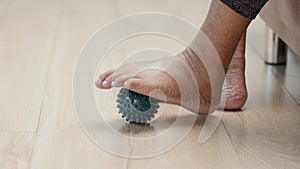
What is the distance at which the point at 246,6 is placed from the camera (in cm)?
106

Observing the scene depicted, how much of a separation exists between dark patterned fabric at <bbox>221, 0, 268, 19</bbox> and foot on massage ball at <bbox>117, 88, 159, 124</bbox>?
235 millimetres

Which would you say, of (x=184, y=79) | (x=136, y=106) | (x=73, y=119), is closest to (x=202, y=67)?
(x=184, y=79)

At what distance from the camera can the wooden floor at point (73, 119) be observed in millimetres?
1021

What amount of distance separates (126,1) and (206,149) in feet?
4.64

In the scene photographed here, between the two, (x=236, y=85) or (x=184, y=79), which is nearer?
(x=184, y=79)

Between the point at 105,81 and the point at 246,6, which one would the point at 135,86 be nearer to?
the point at 105,81

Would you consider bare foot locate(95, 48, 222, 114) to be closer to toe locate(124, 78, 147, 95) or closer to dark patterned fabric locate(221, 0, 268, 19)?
toe locate(124, 78, 147, 95)

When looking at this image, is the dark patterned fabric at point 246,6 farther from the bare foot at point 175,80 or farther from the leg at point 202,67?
the bare foot at point 175,80

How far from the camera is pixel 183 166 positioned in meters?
1.00

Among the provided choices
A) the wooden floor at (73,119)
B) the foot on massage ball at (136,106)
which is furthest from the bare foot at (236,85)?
the foot on massage ball at (136,106)

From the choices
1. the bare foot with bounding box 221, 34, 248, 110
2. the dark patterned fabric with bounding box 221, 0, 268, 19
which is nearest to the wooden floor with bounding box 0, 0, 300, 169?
the bare foot with bounding box 221, 34, 248, 110

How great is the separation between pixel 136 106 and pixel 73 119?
0.15 m

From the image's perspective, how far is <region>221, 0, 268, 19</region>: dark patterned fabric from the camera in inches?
41.9

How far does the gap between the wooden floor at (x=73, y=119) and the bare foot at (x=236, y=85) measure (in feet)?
0.07
